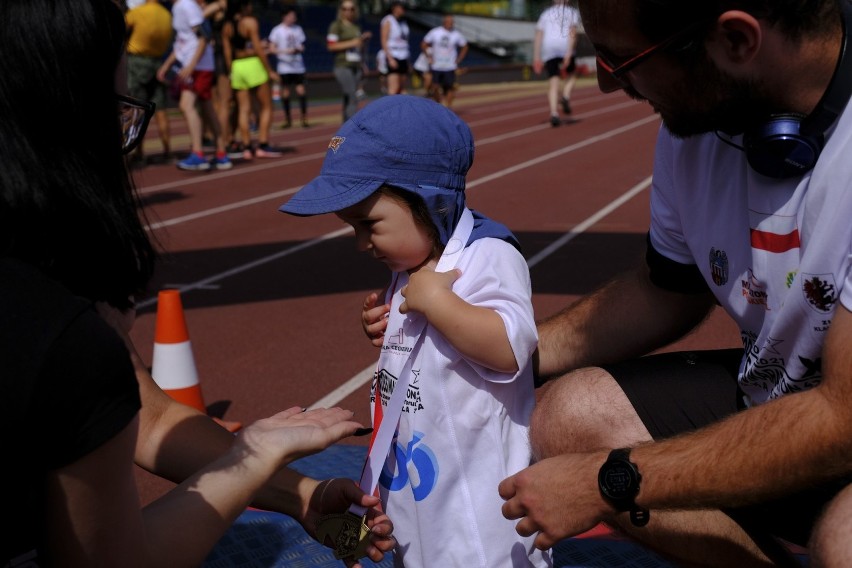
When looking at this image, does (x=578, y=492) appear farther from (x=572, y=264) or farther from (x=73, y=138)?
(x=572, y=264)

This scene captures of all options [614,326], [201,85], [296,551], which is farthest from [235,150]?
[614,326]

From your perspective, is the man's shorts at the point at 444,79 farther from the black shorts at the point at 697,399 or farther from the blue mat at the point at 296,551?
the black shorts at the point at 697,399

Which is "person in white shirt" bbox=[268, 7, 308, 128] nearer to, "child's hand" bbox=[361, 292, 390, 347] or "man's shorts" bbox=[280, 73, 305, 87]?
"man's shorts" bbox=[280, 73, 305, 87]

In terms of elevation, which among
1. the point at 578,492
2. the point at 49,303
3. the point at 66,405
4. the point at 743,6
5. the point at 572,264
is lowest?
the point at 572,264

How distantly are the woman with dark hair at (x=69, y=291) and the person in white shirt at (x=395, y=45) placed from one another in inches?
661

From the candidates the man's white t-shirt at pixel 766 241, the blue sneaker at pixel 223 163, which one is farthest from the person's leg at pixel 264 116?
the man's white t-shirt at pixel 766 241

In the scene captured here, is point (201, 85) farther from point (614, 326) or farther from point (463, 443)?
point (463, 443)

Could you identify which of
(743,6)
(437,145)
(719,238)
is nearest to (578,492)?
(719,238)

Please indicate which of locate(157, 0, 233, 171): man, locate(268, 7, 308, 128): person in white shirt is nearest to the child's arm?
locate(157, 0, 233, 171): man

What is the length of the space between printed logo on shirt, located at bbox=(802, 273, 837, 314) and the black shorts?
450mm

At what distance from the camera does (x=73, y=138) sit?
1617 millimetres

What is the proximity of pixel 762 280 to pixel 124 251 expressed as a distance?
1.35 metres

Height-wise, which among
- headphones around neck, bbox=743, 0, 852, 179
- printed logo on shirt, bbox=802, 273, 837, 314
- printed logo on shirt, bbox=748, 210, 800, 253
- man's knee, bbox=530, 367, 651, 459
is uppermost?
headphones around neck, bbox=743, 0, 852, 179

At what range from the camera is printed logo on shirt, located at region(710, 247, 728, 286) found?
2.33 metres
